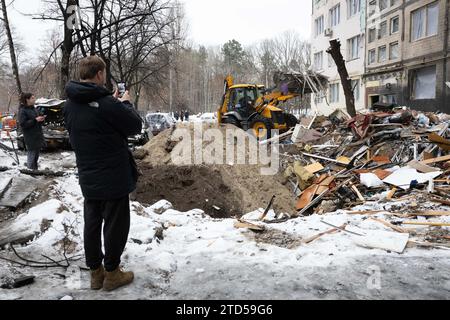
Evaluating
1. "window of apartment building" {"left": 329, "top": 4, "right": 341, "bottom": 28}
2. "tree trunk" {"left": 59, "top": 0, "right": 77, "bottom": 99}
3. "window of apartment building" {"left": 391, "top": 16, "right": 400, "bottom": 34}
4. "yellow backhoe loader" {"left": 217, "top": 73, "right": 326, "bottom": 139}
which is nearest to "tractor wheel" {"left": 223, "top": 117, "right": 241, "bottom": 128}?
"yellow backhoe loader" {"left": 217, "top": 73, "right": 326, "bottom": 139}

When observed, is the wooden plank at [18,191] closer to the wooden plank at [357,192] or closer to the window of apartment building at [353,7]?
the wooden plank at [357,192]

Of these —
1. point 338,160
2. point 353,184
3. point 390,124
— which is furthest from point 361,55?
point 353,184

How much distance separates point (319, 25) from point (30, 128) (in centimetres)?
3182

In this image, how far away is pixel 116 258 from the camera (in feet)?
10.3

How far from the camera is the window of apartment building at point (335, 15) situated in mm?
30516

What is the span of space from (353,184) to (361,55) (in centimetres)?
2182

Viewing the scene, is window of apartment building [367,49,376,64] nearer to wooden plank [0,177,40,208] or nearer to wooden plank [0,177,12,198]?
wooden plank [0,177,40,208]

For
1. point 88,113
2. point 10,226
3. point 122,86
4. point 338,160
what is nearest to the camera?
point 88,113

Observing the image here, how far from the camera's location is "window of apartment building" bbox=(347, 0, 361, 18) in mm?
27467

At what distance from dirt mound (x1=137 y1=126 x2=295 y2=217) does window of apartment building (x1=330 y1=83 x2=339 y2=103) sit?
2215 cm

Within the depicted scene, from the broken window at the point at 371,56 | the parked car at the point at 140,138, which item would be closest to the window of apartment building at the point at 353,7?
the broken window at the point at 371,56

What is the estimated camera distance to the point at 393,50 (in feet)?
77.3

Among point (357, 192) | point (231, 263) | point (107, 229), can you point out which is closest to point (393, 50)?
point (357, 192)
